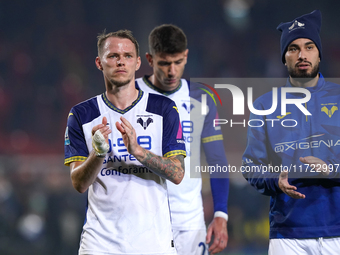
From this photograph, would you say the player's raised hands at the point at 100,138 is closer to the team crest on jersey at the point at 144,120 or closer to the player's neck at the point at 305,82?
the team crest on jersey at the point at 144,120

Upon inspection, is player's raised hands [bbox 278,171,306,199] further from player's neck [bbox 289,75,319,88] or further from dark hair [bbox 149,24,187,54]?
dark hair [bbox 149,24,187,54]

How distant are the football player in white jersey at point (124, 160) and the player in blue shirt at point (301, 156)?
73 cm

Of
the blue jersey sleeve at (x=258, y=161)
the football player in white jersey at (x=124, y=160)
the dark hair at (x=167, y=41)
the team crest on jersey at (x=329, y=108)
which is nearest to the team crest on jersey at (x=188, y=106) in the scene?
the dark hair at (x=167, y=41)

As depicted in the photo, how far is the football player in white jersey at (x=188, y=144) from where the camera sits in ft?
10.6

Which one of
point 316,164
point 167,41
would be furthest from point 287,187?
point 167,41

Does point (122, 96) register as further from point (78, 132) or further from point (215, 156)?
point (215, 156)

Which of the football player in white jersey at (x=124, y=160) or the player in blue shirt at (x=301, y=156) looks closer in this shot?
the football player in white jersey at (x=124, y=160)

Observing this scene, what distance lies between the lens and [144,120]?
2572 millimetres

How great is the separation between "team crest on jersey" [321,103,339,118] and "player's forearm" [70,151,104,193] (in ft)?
5.68

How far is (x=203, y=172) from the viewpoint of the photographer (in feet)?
11.3

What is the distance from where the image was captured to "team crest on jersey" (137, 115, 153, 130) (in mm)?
2561

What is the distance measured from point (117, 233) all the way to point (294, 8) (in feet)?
13.5

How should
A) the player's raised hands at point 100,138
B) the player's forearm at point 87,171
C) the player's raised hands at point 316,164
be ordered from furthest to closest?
the player's raised hands at point 316,164
the player's forearm at point 87,171
the player's raised hands at point 100,138

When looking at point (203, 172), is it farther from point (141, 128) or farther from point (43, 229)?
point (43, 229)
